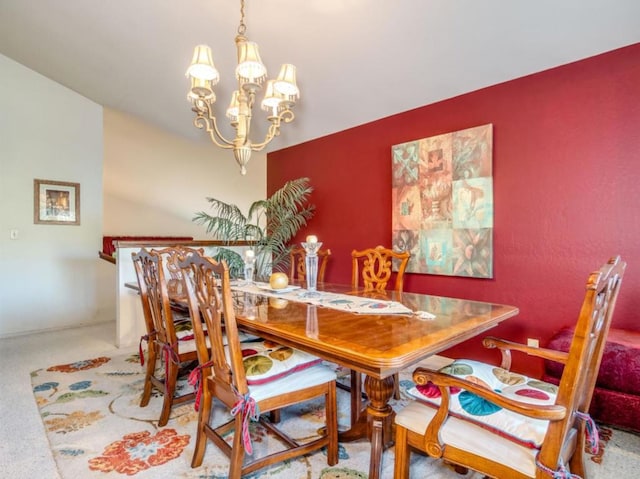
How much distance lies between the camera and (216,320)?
146 centimetres

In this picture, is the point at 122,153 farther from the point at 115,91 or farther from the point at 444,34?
the point at 444,34

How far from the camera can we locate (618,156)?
2.20 meters

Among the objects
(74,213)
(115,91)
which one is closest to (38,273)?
(74,213)

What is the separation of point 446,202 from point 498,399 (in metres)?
2.12

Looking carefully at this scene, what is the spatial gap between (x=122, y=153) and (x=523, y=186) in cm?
495

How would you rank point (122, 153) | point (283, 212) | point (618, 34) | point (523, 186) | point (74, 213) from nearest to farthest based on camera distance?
point (618, 34) → point (523, 186) → point (283, 212) → point (74, 213) → point (122, 153)

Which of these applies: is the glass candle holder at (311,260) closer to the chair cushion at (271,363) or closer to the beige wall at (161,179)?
the chair cushion at (271,363)

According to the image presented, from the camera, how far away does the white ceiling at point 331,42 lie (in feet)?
7.09

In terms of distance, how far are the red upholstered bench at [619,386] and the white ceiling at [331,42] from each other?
1.77 m

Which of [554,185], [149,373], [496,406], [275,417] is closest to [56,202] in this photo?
[149,373]

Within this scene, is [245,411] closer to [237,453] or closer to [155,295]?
[237,453]

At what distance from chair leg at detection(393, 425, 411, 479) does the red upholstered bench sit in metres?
1.18

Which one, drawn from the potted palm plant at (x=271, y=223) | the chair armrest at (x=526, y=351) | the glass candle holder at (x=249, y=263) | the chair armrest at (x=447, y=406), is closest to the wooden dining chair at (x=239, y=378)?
the chair armrest at (x=447, y=406)

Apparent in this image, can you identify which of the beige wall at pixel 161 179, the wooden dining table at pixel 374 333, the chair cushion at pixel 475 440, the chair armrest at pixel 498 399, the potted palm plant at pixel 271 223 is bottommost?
the chair cushion at pixel 475 440
